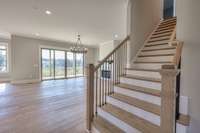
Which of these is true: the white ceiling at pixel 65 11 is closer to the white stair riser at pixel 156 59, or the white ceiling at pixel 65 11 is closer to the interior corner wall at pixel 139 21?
the interior corner wall at pixel 139 21

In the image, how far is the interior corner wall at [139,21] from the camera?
11.2 ft

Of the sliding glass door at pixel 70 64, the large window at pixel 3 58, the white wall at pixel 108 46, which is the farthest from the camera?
the sliding glass door at pixel 70 64

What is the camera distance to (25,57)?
303 inches

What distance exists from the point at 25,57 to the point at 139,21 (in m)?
7.18

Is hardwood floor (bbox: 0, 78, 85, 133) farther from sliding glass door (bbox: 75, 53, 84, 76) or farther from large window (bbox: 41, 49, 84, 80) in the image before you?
sliding glass door (bbox: 75, 53, 84, 76)

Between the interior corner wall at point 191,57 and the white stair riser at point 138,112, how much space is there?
0.42 m

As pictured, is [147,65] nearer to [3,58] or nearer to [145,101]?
[145,101]

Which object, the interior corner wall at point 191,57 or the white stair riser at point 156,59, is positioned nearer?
the interior corner wall at point 191,57

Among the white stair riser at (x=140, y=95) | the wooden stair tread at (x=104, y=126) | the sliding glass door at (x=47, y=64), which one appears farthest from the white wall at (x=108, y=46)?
the wooden stair tread at (x=104, y=126)

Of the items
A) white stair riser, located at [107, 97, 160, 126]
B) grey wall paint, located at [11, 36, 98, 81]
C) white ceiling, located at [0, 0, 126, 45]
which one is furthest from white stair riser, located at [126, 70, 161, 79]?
grey wall paint, located at [11, 36, 98, 81]

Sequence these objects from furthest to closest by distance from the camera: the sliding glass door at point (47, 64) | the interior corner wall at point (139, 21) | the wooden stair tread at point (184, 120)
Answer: the sliding glass door at point (47, 64) → the interior corner wall at point (139, 21) → the wooden stair tread at point (184, 120)

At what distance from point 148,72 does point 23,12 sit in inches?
165

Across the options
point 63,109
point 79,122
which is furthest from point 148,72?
point 63,109

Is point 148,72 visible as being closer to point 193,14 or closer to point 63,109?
point 193,14
